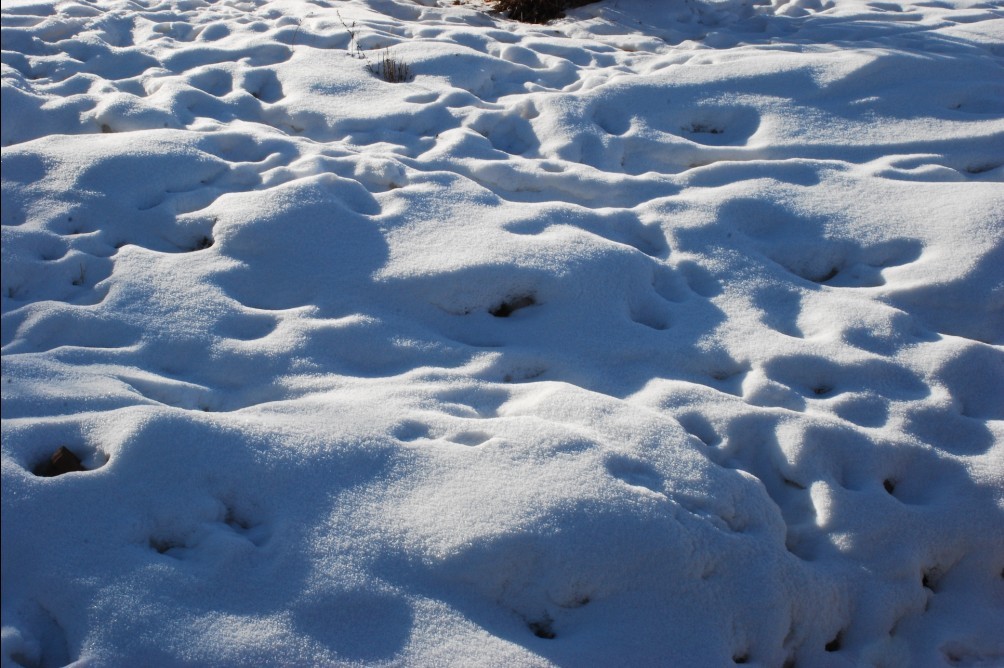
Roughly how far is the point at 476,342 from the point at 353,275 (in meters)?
0.57

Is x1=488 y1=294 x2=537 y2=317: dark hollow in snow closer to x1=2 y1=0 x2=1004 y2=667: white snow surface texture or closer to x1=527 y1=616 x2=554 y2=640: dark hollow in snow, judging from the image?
x1=2 y1=0 x2=1004 y2=667: white snow surface texture

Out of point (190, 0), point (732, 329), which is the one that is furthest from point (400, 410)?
point (190, 0)

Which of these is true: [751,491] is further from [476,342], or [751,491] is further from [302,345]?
[302,345]

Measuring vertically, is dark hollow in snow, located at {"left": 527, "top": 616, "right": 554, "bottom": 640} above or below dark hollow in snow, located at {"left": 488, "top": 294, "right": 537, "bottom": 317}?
below

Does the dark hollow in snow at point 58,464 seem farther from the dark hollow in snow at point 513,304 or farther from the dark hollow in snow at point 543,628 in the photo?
the dark hollow in snow at point 513,304

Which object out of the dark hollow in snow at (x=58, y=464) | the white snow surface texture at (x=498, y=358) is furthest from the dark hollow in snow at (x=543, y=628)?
the dark hollow in snow at (x=58, y=464)

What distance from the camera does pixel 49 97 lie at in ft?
13.9

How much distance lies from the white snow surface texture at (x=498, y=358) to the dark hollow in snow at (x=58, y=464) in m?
0.07

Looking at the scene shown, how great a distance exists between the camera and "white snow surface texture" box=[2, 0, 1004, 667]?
2.14 m

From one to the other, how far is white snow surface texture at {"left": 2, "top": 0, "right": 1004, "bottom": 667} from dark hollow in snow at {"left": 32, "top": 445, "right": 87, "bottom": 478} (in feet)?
0.22

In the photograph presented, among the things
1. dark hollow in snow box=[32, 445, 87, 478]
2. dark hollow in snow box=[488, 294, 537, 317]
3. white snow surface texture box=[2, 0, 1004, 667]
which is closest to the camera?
white snow surface texture box=[2, 0, 1004, 667]

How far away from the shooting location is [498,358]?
2.94 meters

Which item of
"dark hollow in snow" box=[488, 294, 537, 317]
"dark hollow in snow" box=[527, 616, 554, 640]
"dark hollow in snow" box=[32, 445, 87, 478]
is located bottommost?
"dark hollow in snow" box=[527, 616, 554, 640]

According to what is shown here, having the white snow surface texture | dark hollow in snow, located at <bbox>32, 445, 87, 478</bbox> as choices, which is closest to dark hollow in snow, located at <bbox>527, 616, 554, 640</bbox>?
the white snow surface texture
